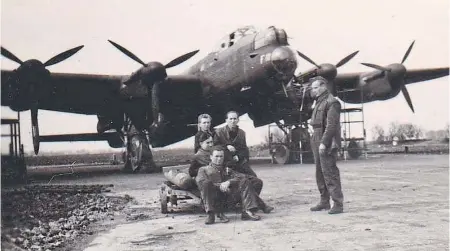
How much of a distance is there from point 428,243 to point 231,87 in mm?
12916

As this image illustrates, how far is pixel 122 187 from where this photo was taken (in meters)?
12.9

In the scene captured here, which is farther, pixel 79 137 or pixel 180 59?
pixel 79 137

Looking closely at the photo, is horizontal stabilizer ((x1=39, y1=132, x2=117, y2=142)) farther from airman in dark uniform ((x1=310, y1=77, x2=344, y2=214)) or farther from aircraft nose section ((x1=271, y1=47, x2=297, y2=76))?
airman in dark uniform ((x1=310, y1=77, x2=344, y2=214))

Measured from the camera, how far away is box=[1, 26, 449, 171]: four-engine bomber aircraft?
1548 cm

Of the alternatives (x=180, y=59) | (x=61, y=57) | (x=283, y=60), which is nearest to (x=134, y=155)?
(x=180, y=59)

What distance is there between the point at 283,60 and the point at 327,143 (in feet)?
27.6

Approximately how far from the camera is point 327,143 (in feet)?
24.1

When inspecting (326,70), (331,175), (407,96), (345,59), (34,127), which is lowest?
(331,175)

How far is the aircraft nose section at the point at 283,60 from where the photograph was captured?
1539 centimetres

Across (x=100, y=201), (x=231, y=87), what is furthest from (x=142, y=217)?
(x=231, y=87)

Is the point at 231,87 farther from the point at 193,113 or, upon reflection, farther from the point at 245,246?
the point at 245,246

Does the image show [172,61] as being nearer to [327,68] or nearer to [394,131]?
[327,68]

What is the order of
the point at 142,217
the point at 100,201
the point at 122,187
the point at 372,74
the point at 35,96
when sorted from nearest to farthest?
the point at 142,217
the point at 100,201
the point at 122,187
the point at 35,96
the point at 372,74

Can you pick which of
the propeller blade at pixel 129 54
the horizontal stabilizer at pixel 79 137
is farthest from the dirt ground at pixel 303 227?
the horizontal stabilizer at pixel 79 137
